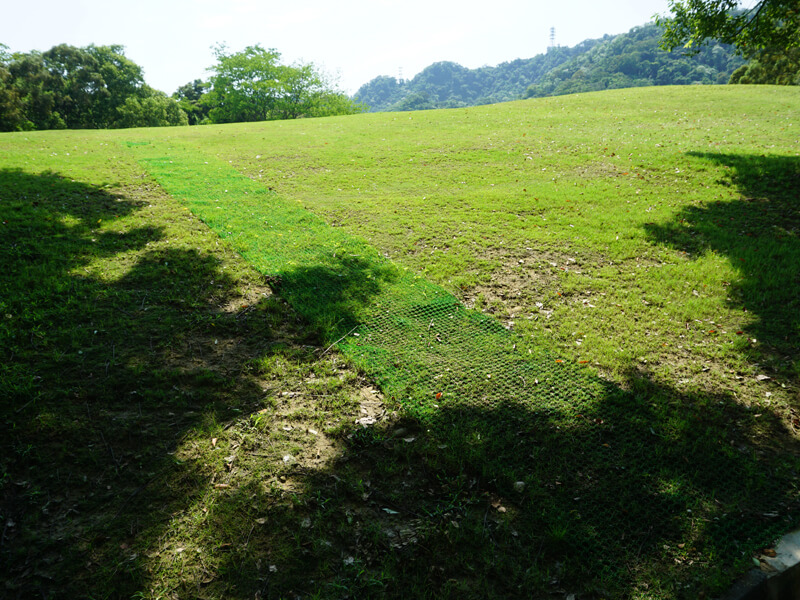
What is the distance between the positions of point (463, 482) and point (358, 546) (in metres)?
0.90

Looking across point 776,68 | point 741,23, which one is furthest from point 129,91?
point 776,68

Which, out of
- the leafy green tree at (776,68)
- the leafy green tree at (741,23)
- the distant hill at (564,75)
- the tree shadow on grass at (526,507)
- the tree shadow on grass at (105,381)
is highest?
the distant hill at (564,75)

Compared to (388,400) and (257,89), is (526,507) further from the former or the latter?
(257,89)

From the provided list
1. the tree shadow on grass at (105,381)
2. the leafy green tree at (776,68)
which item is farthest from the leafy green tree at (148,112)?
the leafy green tree at (776,68)

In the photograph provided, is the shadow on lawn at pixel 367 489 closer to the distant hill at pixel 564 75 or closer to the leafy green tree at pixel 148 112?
the distant hill at pixel 564 75

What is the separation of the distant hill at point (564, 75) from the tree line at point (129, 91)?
1513 cm

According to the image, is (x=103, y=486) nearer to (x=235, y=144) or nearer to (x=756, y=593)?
(x=756, y=593)

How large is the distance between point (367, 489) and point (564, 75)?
14994 cm

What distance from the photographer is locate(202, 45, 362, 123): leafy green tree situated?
46594mm

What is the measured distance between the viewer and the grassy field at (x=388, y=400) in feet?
8.48

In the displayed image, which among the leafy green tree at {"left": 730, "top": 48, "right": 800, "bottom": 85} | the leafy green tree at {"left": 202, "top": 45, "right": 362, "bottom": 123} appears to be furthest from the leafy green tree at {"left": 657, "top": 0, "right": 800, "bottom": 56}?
the leafy green tree at {"left": 202, "top": 45, "right": 362, "bottom": 123}

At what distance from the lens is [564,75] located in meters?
125

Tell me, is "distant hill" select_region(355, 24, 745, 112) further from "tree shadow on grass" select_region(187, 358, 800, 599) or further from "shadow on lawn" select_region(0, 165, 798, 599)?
→ "shadow on lawn" select_region(0, 165, 798, 599)

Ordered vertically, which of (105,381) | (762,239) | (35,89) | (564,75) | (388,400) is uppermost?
(564,75)
